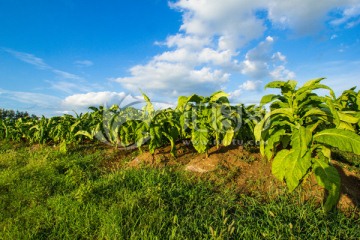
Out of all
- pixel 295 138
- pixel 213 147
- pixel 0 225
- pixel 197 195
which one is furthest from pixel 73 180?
pixel 295 138

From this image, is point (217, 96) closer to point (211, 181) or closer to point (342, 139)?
point (211, 181)

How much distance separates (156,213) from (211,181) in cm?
135

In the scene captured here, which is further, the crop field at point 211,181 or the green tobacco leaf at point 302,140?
the green tobacco leaf at point 302,140

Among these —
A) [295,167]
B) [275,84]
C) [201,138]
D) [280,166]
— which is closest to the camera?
[295,167]

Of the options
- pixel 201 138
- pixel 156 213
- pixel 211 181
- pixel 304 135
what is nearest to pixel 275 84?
pixel 304 135

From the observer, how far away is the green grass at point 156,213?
8.93 ft

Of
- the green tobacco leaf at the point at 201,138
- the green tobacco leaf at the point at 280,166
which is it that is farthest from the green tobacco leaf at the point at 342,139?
the green tobacco leaf at the point at 201,138

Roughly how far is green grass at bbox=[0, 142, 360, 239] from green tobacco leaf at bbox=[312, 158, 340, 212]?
0.20m

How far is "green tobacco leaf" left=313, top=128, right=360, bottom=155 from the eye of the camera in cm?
293

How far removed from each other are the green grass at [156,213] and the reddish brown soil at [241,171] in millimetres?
257

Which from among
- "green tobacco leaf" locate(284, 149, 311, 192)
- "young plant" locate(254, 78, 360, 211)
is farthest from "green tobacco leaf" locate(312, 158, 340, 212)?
"green tobacco leaf" locate(284, 149, 311, 192)

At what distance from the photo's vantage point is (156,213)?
2.95 m

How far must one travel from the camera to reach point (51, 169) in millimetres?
5059

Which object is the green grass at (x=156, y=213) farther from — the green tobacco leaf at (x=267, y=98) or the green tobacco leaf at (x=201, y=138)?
the green tobacco leaf at (x=267, y=98)
